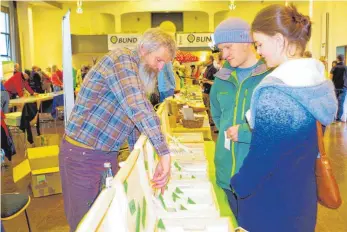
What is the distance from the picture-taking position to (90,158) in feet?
6.19

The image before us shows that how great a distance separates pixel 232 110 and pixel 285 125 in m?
0.86

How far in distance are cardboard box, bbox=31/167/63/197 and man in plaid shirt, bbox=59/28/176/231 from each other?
244 centimetres

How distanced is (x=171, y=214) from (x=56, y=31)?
66.2ft

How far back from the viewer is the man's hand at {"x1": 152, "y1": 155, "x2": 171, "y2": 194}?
172cm

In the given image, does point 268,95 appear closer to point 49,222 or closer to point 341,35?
point 49,222

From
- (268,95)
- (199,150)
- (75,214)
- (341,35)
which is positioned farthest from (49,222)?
(341,35)

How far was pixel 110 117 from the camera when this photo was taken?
182cm

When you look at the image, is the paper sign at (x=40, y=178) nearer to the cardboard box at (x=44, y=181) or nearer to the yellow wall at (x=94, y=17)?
the cardboard box at (x=44, y=181)

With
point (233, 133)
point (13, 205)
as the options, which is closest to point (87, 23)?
point (13, 205)

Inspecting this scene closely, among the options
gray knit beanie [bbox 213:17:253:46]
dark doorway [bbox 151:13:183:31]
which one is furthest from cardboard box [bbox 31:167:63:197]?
dark doorway [bbox 151:13:183:31]

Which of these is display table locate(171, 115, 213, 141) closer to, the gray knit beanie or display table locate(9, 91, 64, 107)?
the gray knit beanie

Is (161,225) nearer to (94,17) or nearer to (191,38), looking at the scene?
(191,38)

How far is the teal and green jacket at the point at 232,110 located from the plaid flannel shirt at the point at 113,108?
414 millimetres

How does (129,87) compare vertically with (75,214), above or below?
above
